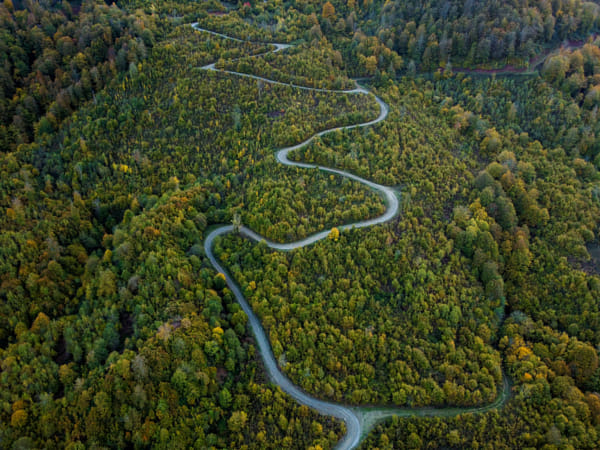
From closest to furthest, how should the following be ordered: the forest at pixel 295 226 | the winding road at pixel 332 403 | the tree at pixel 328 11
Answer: the forest at pixel 295 226, the winding road at pixel 332 403, the tree at pixel 328 11

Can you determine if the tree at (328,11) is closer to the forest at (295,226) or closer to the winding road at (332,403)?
the forest at (295,226)

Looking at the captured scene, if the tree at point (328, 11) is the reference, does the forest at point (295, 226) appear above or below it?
below

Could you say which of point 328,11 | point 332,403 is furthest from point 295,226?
point 328,11

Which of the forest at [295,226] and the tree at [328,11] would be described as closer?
the forest at [295,226]

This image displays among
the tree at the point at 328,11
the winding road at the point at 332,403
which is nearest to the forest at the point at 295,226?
the winding road at the point at 332,403

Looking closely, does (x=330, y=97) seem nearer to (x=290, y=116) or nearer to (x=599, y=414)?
(x=290, y=116)


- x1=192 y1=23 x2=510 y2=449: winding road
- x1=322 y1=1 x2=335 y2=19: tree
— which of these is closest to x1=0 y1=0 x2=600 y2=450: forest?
x1=192 y1=23 x2=510 y2=449: winding road

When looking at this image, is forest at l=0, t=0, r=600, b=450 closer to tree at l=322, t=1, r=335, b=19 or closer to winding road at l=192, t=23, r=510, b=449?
winding road at l=192, t=23, r=510, b=449

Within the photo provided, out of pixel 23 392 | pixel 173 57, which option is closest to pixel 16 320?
pixel 23 392

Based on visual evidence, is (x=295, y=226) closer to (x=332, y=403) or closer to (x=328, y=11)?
(x=332, y=403)
